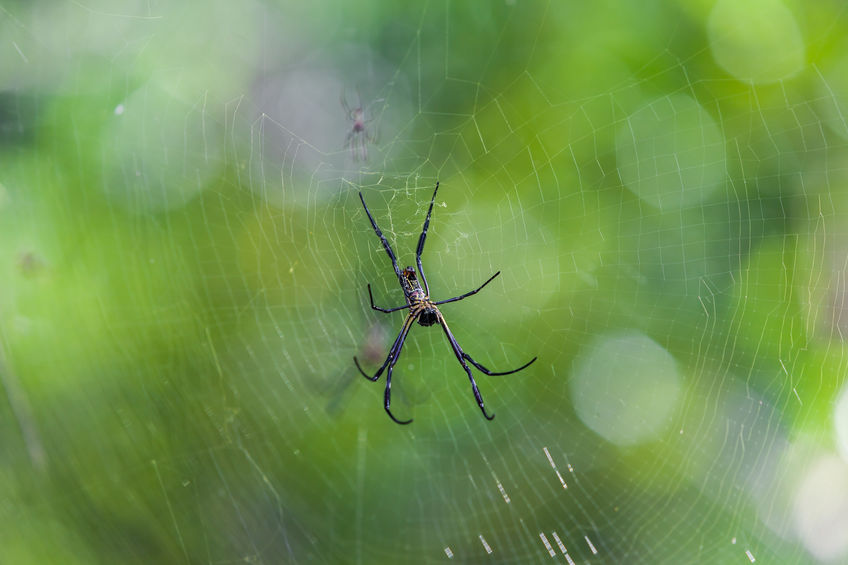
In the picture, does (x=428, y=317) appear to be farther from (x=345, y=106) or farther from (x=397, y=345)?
(x=345, y=106)

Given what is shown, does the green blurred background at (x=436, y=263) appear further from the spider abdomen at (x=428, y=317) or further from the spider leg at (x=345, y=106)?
the spider abdomen at (x=428, y=317)

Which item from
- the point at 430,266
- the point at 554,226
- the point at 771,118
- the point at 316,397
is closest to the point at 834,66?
the point at 771,118

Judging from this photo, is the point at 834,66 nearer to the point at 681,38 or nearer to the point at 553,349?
the point at 681,38

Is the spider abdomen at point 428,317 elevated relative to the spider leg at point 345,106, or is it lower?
lower

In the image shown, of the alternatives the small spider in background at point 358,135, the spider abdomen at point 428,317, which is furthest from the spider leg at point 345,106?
the spider abdomen at point 428,317

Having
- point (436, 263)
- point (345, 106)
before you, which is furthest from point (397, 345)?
point (345, 106)

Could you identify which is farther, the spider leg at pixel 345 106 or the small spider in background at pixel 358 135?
the spider leg at pixel 345 106

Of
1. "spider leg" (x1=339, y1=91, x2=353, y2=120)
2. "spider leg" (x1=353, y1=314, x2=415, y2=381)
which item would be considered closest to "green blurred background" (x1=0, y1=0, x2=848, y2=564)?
"spider leg" (x1=339, y1=91, x2=353, y2=120)
